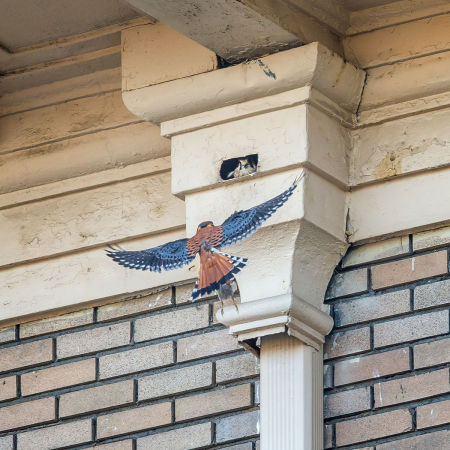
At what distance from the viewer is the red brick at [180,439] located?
6781 mm

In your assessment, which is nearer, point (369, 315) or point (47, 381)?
point (369, 315)

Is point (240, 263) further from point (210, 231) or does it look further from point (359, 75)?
point (359, 75)

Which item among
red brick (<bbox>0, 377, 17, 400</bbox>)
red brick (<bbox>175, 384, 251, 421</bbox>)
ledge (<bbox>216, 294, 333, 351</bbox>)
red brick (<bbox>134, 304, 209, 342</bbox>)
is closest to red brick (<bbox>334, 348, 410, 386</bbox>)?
ledge (<bbox>216, 294, 333, 351</bbox>)

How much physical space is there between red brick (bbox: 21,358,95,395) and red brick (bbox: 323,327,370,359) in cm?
97

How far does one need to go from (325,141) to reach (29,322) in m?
1.40

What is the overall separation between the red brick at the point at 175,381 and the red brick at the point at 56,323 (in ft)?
1.25

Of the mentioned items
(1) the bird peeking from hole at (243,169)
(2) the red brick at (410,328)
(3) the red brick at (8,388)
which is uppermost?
(1) the bird peeking from hole at (243,169)

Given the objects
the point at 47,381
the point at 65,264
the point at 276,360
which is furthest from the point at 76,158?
the point at 276,360

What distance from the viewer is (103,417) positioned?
704 centimetres

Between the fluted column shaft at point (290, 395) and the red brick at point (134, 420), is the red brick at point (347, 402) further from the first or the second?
the red brick at point (134, 420)

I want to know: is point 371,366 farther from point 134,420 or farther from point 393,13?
point 393,13

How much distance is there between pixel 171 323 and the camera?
7039mm

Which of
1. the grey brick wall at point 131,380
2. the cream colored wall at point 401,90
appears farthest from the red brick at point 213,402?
the cream colored wall at point 401,90

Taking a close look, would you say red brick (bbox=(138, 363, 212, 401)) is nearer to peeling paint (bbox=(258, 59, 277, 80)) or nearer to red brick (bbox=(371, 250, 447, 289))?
red brick (bbox=(371, 250, 447, 289))
